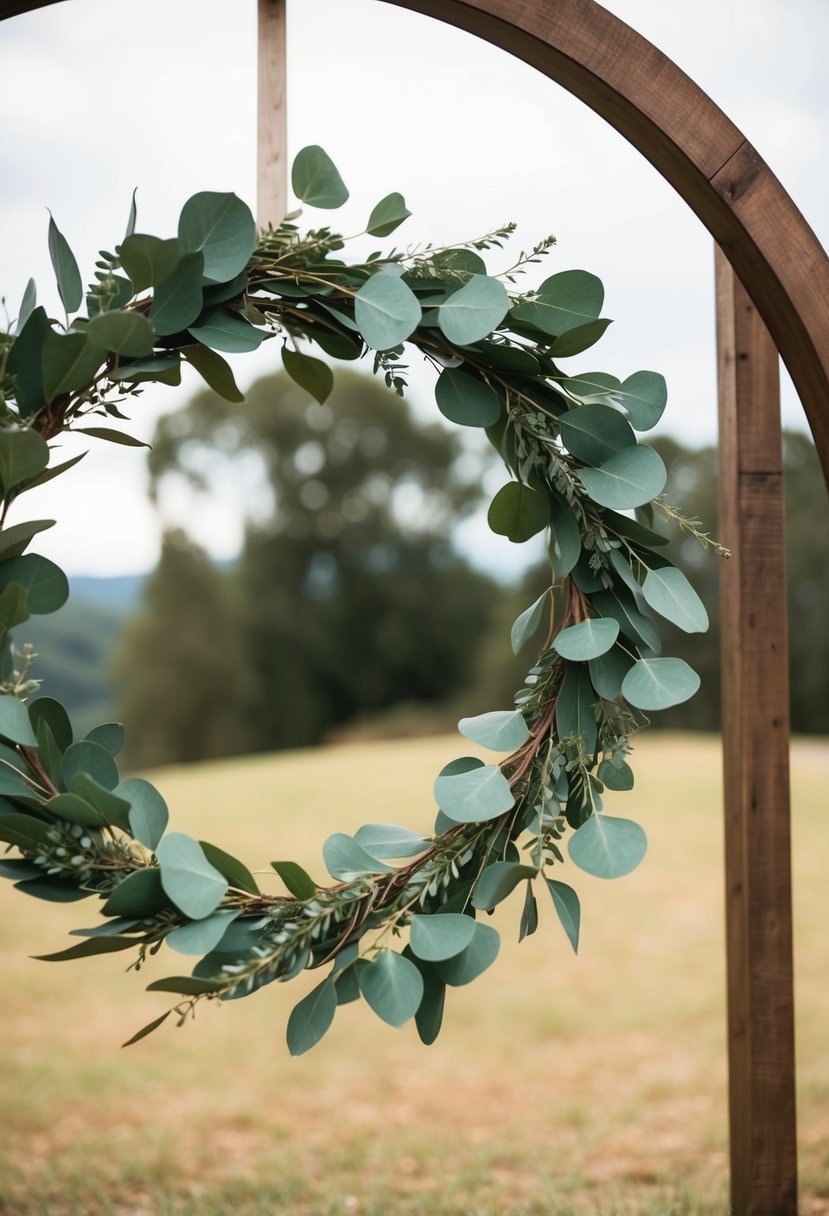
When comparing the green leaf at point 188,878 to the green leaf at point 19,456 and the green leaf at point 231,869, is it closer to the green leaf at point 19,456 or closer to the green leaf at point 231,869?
the green leaf at point 231,869

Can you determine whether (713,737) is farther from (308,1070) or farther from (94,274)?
(94,274)

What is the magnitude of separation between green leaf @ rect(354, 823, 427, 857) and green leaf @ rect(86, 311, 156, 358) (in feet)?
1.50

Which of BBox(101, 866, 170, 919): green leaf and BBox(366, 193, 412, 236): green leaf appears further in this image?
BBox(366, 193, 412, 236): green leaf

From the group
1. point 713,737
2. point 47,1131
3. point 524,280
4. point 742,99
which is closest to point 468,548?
point 713,737

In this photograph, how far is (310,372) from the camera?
994 millimetres

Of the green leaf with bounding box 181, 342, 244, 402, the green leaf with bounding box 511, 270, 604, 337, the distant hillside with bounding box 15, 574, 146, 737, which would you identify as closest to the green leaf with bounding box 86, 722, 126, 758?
the green leaf with bounding box 181, 342, 244, 402

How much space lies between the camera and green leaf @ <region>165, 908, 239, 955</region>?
2.38 ft

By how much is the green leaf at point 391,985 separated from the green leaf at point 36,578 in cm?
40

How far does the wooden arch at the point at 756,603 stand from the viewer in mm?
914

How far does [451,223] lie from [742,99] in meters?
1.59

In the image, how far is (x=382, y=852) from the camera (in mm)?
852

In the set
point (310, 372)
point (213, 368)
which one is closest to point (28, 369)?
point (213, 368)

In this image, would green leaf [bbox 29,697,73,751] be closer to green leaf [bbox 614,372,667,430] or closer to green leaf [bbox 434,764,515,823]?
green leaf [bbox 434,764,515,823]

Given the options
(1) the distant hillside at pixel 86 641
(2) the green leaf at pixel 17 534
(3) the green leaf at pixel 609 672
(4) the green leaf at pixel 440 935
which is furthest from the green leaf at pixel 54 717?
(1) the distant hillside at pixel 86 641
